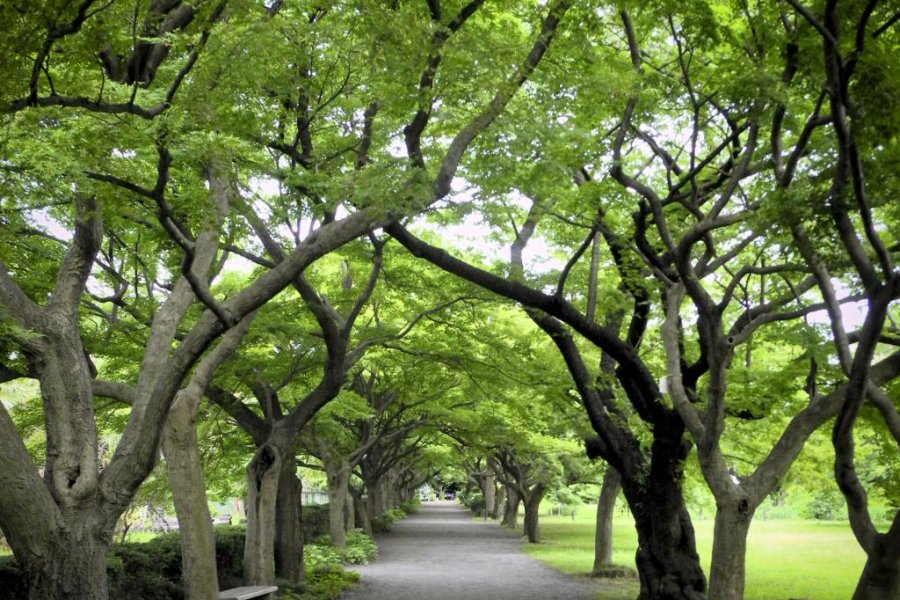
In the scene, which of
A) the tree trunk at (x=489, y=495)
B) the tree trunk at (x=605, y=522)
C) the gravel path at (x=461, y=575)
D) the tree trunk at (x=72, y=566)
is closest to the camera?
the tree trunk at (x=72, y=566)

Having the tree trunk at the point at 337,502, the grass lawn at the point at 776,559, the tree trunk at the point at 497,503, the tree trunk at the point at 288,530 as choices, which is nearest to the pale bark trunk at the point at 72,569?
the tree trunk at the point at 288,530

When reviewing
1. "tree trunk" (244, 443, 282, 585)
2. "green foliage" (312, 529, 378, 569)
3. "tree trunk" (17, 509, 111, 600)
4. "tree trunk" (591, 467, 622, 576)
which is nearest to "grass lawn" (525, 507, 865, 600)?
"tree trunk" (591, 467, 622, 576)

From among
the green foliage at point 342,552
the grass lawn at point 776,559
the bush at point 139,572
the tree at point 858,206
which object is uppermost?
the tree at point 858,206

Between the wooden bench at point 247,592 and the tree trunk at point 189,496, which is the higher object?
the tree trunk at point 189,496

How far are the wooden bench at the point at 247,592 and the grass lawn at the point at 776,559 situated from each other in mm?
6410

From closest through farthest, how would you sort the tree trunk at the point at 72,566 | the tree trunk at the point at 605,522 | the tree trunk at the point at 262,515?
the tree trunk at the point at 72,566, the tree trunk at the point at 262,515, the tree trunk at the point at 605,522

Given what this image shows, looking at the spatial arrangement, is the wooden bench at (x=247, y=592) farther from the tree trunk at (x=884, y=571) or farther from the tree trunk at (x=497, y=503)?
the tree trunk at (x=497, y=503)

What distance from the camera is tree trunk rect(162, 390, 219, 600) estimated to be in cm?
905

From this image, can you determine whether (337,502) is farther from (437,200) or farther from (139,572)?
(437,200)

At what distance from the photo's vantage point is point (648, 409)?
11891 mm

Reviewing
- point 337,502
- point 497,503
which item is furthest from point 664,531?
point 497,503

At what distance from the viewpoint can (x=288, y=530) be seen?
16.0 meters

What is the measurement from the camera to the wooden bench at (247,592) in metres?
11.2

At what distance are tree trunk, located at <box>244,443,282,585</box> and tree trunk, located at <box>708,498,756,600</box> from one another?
7.06m
